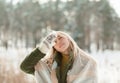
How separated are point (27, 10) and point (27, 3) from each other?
1.80 ft

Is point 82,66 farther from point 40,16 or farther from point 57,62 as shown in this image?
point 40,16

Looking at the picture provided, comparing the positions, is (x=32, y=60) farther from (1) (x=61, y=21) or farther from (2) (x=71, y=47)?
(1) (x=61, y=21)

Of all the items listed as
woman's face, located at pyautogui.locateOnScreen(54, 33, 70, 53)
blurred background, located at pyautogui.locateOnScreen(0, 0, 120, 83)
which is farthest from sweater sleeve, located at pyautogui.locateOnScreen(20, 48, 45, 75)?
blurred background, located at pyautogui.locateOnScreen(0, 0, 120, 83)

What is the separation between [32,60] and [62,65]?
0.79 feet

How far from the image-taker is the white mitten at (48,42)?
11.1 feet

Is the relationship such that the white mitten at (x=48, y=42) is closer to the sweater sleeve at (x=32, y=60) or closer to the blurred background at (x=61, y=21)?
the sweater sleeve at (x=32, y=60)

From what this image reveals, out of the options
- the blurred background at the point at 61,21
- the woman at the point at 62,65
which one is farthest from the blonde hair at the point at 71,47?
the blurred background at the point at 61,21

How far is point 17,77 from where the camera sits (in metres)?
6.02

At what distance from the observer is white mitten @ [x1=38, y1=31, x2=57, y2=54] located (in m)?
3.37

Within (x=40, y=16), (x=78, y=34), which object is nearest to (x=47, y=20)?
(x=40, y=16)

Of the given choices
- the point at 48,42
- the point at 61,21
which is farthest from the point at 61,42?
the point at 61,21

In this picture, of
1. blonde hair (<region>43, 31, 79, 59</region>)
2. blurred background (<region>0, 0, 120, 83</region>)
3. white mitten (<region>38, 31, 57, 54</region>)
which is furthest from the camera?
blurred background (<region>0, 0, 120, 83</region>)

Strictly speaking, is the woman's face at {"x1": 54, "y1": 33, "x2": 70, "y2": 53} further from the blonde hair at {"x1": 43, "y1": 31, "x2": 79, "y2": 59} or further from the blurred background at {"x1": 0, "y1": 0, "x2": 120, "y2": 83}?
the blurred background at {"x1": 0, "y1": 0, "x2": 120, "y2": 83}

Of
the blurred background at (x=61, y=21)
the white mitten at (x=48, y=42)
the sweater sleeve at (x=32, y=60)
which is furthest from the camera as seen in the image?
the blurred background at (x=61, y=21)
